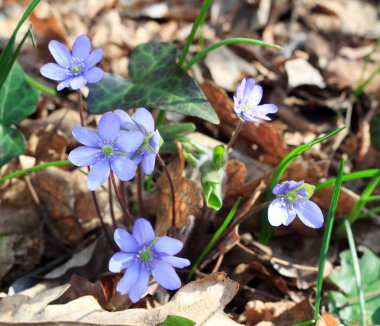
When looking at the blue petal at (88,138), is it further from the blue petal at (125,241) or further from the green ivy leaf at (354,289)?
the green ivy leaf at (354,289)

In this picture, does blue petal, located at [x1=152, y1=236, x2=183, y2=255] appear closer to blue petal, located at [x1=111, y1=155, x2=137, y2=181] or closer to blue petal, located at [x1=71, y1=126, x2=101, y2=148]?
blue petal, located at [x1=111, y1=155, x2=137, y2=181]

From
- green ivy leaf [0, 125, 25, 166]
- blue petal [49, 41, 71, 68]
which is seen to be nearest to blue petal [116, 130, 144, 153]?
blue petal [49, 41, 71, 68]

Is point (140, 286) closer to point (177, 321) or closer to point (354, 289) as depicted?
point (177, 321)

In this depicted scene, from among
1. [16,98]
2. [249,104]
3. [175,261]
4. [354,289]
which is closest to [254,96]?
[249,104]

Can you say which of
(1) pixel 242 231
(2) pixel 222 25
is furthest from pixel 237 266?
(2) pixel 222 25

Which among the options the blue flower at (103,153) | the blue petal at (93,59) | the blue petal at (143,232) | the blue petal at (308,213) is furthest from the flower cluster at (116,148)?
the blue petal at (308,213)
